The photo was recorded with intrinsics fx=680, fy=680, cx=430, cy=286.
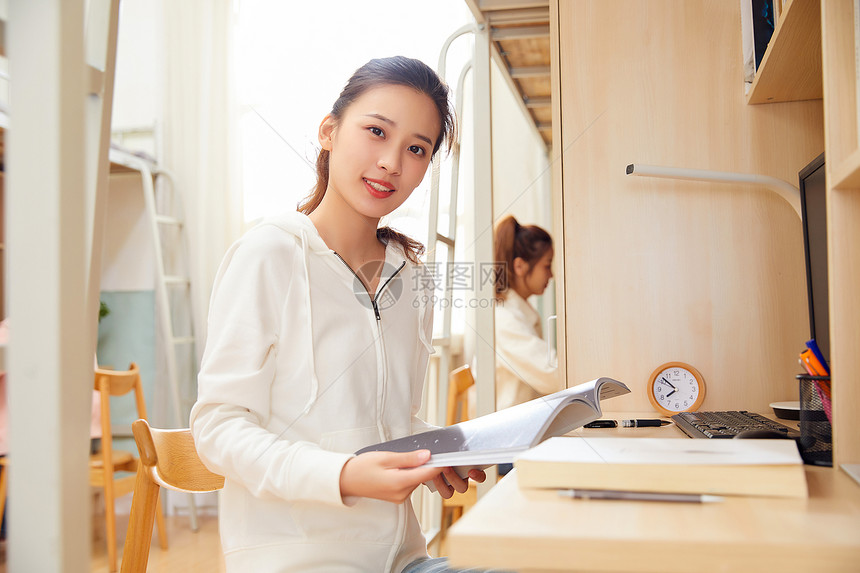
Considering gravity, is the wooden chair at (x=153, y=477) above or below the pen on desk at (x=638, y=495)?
below

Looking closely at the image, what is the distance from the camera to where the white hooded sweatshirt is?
705 mm

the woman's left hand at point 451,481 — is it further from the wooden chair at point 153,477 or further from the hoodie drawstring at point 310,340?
the wooden chair at point 153,477

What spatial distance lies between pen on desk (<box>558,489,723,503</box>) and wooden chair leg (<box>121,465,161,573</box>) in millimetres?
674

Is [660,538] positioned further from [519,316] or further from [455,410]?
[519,316]

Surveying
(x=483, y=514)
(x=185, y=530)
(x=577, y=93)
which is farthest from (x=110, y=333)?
(x=483, y=514)

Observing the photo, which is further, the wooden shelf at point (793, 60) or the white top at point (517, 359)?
the white top at point (517, 359)

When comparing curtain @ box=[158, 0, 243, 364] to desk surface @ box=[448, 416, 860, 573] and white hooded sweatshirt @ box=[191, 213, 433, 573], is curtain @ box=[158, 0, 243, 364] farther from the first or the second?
desk surface @ box=[448, 416, 860, 573]

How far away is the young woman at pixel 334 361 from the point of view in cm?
70

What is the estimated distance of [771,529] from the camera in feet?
1.27

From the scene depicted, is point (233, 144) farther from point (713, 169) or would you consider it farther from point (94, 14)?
point (94, 14)

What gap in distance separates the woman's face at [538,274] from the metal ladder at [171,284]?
145 cm

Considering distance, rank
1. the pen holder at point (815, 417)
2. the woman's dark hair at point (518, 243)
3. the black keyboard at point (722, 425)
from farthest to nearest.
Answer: the woman's dark hair at point (518, 243), the black keyboard at point (722, 425), the pen holder at point (815, 417)

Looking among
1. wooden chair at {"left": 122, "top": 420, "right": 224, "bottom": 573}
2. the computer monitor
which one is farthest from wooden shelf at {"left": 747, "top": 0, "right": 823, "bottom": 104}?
wooden chair at {"left": 122, "top": 420, "right": 224, "bottom": 573}

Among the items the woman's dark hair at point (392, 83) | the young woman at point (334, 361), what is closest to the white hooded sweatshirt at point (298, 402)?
the young woman at point (334, 361)
